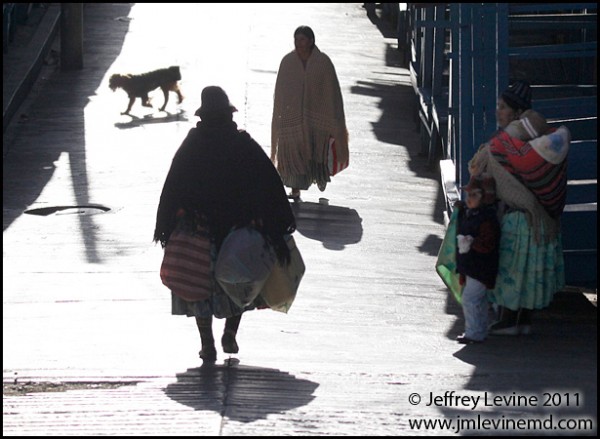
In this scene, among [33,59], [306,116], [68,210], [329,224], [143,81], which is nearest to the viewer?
[329,224]

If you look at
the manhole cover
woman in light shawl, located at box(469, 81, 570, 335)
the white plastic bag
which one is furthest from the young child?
the manhole cover

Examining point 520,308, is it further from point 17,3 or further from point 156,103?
point 17,3

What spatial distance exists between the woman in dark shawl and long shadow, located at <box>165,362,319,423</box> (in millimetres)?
352

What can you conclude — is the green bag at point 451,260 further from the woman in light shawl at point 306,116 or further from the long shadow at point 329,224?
the woman in light shawl at point 306,116

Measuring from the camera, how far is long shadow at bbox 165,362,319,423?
6.85 meters

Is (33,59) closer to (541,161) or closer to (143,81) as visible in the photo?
(143,81)

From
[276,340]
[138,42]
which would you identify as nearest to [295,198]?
[276,340]

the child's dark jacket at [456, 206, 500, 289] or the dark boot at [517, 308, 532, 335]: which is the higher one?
the child's dark jacket at [456, 206, 500, 289]

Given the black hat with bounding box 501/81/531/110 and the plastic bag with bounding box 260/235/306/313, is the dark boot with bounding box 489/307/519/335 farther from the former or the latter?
A: the plastic bag with bounding box 260/235/306/313

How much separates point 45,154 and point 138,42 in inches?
325

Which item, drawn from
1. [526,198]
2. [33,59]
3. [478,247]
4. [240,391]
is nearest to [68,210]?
[478,247]

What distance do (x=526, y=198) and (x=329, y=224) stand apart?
167 inches

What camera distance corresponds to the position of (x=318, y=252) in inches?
445

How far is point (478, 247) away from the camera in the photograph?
830 centimetres
